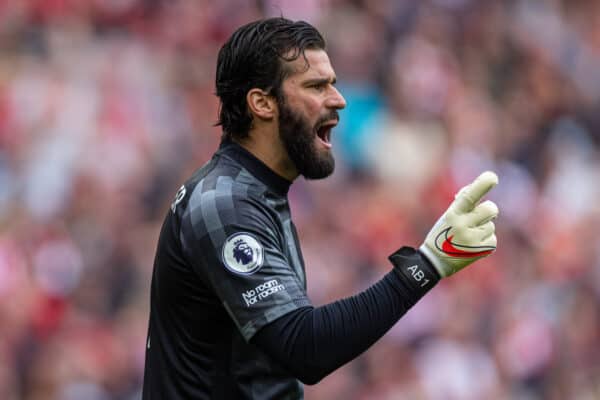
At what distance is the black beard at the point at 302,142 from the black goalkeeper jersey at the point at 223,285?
85 millimetres

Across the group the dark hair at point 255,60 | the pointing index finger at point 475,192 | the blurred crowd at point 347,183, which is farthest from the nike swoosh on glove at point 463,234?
the blurred crowd at point 347,183

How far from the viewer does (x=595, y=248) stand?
1022 cm

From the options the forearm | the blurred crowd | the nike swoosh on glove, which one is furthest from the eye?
the blurred crowd

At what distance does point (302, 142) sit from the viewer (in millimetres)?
3715

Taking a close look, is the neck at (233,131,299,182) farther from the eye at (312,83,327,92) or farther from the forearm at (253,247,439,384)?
the forearm at (253,247,439,384)

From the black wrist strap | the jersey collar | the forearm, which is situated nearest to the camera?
the forearm

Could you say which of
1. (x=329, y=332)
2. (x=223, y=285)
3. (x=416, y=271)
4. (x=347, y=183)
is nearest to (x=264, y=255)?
(x=223, y=285)

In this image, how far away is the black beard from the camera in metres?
3.71

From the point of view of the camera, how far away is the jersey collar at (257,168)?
12.1ft

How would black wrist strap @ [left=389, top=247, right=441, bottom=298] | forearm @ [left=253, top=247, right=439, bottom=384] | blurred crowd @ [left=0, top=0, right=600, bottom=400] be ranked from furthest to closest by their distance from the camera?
blurred crowd @ [left=0, top=0, right=600, bottom=400], black wrist strap @ [left=389, top=247, right=441, bottom=298], forearm @ [left=253, top=247, right=439, bottom=384]

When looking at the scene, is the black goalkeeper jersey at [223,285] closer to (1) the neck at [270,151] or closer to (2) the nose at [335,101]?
(1) the neck at [270,151]

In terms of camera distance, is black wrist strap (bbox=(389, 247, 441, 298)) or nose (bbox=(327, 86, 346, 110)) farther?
nose (bbox=(327, 86, 346, 110))

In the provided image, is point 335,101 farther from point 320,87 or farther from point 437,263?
point 437,263

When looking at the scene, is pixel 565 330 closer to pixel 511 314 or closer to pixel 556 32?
pixel 511 314
